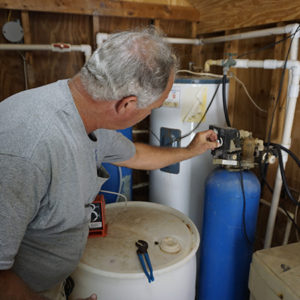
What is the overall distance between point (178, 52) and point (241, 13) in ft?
1.81

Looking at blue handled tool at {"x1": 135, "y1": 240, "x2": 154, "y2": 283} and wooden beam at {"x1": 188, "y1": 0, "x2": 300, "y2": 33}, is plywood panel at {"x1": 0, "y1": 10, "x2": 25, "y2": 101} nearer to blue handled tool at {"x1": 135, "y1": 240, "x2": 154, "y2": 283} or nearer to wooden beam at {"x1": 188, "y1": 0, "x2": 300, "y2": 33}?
wooden beam at {"x1": 188, "y1": 0, "x2": 300, "y2": 33}

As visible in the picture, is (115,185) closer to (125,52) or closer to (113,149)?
(113,149)

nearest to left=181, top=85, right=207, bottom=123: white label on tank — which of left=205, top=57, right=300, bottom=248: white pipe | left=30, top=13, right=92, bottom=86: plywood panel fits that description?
left=205, top=57, right=300, bottom=248: white pipe

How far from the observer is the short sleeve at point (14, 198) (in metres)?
0.54

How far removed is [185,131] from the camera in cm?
141

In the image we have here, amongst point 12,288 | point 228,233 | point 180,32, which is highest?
point 180,32

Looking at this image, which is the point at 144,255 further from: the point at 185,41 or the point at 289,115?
the point at 185,41

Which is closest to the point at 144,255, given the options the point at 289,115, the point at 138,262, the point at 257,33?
the point at 138,262

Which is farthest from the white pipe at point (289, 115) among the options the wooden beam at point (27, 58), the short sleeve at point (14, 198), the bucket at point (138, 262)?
the wooden beam at point (27, 58)

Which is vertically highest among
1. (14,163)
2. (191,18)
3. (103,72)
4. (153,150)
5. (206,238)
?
(191,18)

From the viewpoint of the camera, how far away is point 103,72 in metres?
0.65

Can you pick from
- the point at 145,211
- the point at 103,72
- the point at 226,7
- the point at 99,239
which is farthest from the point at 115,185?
the point at 226,7

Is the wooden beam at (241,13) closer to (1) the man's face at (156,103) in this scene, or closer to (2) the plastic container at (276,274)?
(1) the man's face at (156,103)

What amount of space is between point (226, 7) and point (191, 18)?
316 mm
